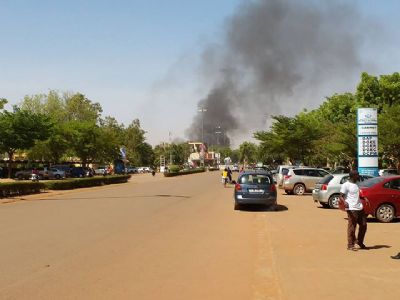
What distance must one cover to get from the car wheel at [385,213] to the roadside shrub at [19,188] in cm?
1977

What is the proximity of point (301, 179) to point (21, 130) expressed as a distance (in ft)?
117

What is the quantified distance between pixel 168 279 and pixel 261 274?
1.48 m

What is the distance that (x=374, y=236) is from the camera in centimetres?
1247

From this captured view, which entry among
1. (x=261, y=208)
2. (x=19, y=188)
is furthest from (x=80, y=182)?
(x=261, y=208)

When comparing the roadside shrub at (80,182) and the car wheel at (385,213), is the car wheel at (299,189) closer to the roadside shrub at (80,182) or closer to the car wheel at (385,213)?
the car wheel at (385,213)

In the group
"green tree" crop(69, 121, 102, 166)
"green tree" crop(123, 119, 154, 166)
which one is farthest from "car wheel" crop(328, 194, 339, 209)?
"green tree" crop(123, 119, 154, 166)

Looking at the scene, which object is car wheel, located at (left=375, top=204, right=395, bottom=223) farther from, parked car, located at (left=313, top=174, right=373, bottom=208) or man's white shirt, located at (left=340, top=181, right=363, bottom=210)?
man's white shirt, located at (left=340, top=181, right=363, bottom=210)

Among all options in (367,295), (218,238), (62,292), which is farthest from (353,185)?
(62,292)

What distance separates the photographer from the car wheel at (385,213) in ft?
50.7

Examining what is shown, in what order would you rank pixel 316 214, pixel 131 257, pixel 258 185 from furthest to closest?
pixel 258 185 < pixel 316 214 < pixel 131 257

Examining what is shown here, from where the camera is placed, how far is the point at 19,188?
29.5 meters

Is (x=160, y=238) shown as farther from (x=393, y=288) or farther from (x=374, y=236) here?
(x=393, y=288)

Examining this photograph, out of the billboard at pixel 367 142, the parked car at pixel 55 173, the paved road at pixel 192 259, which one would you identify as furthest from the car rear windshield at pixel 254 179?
the parked car at pixel 55 173

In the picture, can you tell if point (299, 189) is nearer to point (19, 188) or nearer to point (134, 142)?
point (19, 188)
